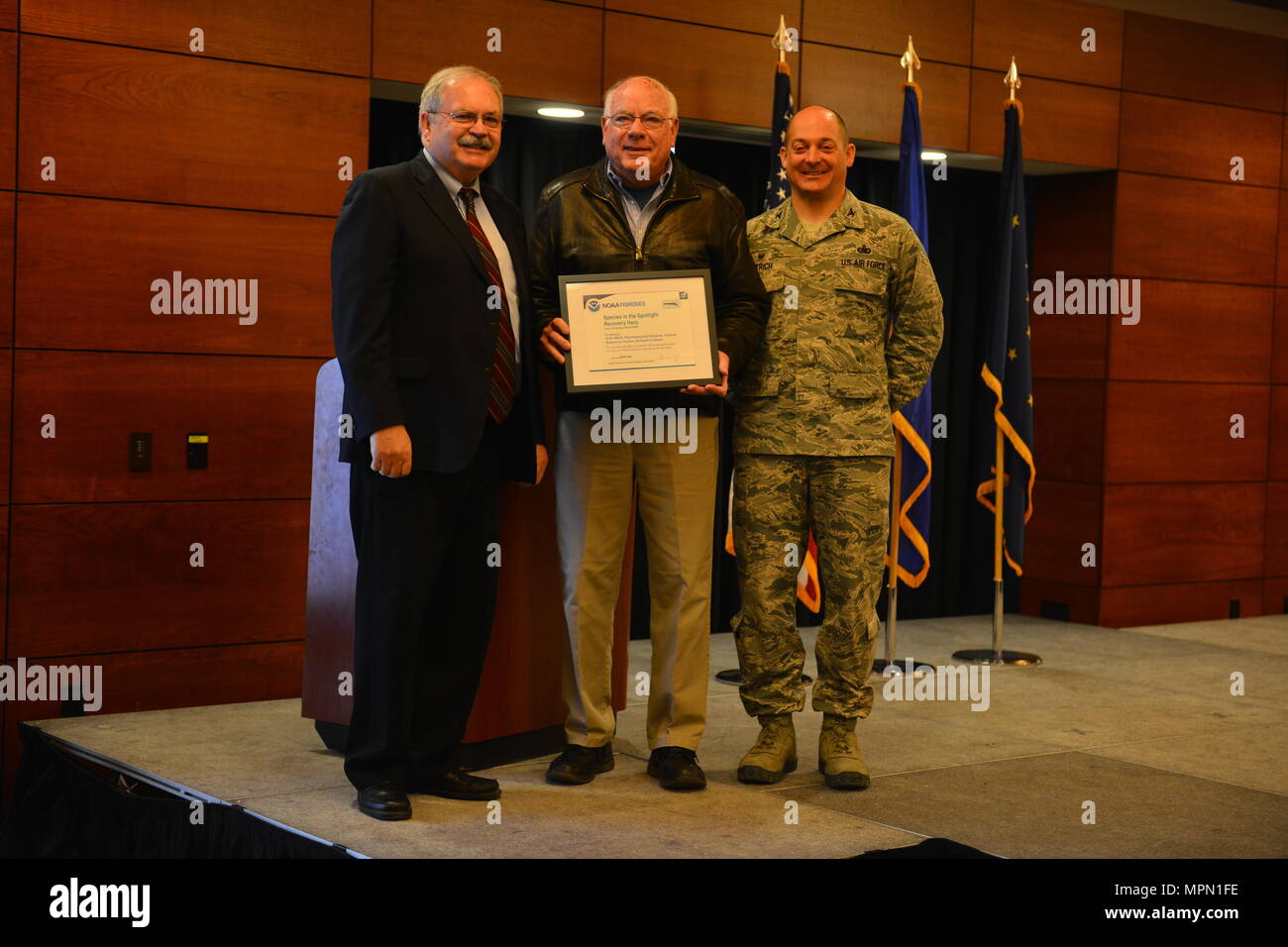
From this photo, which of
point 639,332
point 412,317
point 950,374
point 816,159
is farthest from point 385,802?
point 950,374

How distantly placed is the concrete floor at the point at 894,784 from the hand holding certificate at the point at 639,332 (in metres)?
0.96

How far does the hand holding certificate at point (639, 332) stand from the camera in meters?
3.38

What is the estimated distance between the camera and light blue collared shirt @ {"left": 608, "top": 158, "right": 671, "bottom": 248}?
349cm

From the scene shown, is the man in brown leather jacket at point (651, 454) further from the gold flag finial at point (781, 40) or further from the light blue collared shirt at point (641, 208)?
the gold flag finial at point (781, 40)

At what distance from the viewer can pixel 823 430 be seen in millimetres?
3529

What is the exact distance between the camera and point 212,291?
4.55 m

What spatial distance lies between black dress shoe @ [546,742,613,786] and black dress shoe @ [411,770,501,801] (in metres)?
0.21

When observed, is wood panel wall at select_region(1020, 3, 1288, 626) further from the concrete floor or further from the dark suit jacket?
the dark suit jacket

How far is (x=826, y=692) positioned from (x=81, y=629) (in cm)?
218

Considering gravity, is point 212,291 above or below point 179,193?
below

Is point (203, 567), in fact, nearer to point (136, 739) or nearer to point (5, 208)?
point (136, 739)

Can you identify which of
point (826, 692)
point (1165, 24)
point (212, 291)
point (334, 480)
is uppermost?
point (1165, 24)

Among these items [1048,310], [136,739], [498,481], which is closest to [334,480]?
[498,481]
